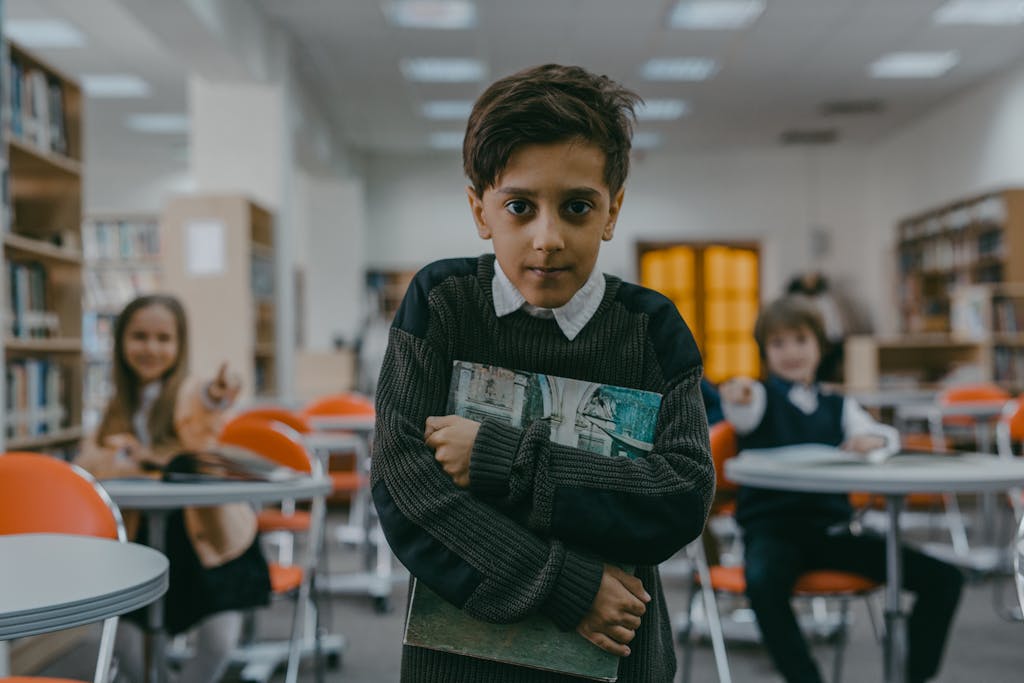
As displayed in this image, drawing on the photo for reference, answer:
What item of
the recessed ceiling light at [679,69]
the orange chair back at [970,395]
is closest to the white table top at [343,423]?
the orange chair back at [970,395]

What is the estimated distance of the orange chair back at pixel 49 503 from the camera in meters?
1.55

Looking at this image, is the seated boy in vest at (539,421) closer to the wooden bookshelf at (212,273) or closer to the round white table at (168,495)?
the round white table at (168,495)

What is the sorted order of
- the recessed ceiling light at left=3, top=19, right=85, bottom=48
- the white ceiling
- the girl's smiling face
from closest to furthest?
the girl's smiling face → the white ceiling → the recessed ceiling light at left=3, top=19, right=85, bottom=48

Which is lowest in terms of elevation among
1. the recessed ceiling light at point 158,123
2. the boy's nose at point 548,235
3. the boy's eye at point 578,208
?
the boy's nose at point 548,235

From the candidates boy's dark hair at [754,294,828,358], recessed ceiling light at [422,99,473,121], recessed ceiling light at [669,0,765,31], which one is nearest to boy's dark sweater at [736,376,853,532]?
boy's dark hair at [754,294,828,358]

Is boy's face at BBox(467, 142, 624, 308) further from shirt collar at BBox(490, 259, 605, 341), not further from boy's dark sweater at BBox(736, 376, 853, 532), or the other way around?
boy's dark sweater at BBox(736, 376, 853, 532)

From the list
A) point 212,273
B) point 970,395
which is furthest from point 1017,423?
point 212,273

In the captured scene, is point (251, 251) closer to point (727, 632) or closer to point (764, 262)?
point (727, 632)

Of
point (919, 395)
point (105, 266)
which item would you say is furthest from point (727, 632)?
point (105, 266)

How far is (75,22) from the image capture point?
257 inches

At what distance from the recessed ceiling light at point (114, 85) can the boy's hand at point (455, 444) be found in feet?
26.3

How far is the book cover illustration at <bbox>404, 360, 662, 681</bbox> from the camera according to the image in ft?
2.91

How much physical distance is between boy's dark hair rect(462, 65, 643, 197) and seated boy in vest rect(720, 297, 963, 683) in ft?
4.47

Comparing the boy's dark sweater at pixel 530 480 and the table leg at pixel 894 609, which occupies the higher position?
the boy's dark sweater at pixel 530 480
